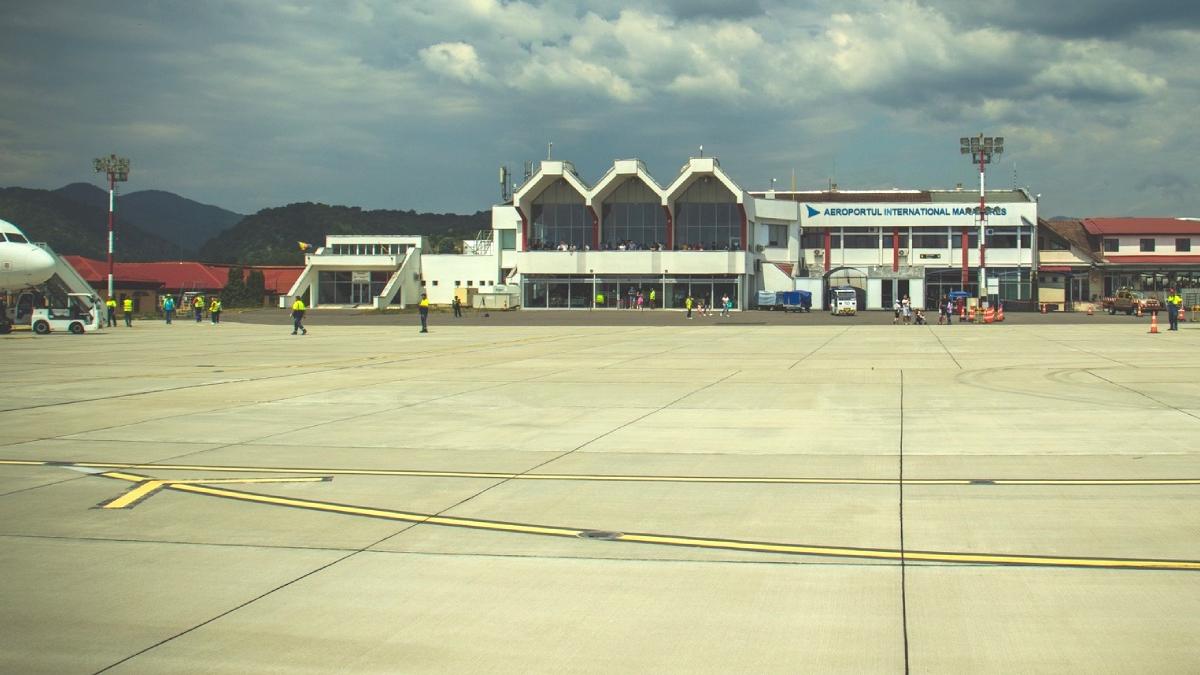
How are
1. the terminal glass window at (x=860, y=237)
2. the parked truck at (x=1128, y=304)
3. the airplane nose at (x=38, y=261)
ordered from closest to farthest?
1. the airplane nose at (x=38, y=261)
2. the parked truck at (x=1128, y=304)
3. the terminal glass window at (x=860, y=237)

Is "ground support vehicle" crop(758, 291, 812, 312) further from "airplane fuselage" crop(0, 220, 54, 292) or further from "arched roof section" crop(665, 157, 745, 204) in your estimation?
"airplane fuselage" crop(0, 220, 54, 292)

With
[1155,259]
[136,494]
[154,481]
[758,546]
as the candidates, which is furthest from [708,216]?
[758,546]

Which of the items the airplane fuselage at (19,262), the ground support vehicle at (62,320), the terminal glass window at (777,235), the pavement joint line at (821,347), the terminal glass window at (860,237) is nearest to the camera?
the pavement joint line at (821,347)

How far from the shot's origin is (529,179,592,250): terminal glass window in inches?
3639

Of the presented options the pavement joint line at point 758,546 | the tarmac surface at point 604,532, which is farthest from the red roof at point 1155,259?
the pavement joint line at point 758,546

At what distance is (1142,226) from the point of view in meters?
99.3

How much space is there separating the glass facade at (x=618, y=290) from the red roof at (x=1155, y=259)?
4090 centimetres

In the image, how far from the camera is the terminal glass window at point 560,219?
92.4 metres

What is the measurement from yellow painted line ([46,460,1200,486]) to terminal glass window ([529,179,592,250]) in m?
80.4

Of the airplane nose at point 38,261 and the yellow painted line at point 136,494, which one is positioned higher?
the airplane nose at point 38,261

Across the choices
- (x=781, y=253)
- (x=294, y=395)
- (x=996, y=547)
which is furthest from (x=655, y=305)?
(x=996, y=547)

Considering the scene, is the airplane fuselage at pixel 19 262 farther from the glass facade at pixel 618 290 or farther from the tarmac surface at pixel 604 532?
the glass facade at pixel 618 290

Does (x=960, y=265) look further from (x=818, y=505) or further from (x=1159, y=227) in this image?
(x=818, y=505)

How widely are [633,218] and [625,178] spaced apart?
402 centimetres
